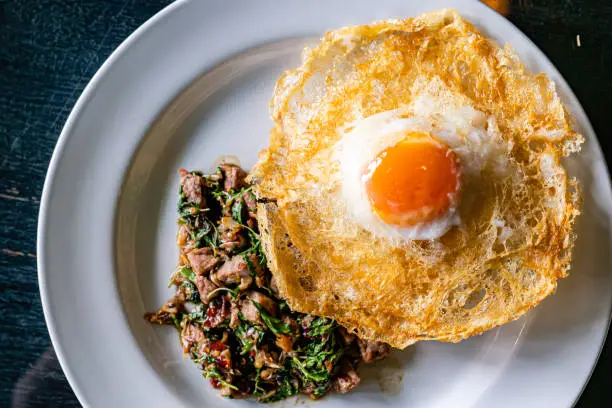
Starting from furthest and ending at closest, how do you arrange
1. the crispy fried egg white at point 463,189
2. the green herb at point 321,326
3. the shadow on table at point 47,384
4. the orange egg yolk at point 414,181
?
the shadow on table at point 47,384, the green herb at point 321,326, the crispy fried egg white at point 463,189, the orange egg yolk at point 414,181

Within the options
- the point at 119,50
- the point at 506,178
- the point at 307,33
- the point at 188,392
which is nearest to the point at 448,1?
the point at 307,33

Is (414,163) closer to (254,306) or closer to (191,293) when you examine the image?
(254,306)

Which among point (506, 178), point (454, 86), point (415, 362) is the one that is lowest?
point (415, 362)

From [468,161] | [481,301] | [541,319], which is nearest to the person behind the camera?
[468,161]

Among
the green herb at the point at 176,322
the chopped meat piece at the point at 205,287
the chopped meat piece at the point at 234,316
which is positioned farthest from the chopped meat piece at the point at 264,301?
the green herb at the point at 176,322

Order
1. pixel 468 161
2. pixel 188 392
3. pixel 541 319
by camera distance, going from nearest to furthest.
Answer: pixel 468 161 → pixel 541 319 → pixel 188 392

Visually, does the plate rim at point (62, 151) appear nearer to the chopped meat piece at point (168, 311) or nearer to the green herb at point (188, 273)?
the chopped meat piece at point (168, 311)

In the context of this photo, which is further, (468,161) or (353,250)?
(353,250)

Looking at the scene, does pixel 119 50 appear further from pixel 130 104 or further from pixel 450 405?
pixel 450 405
